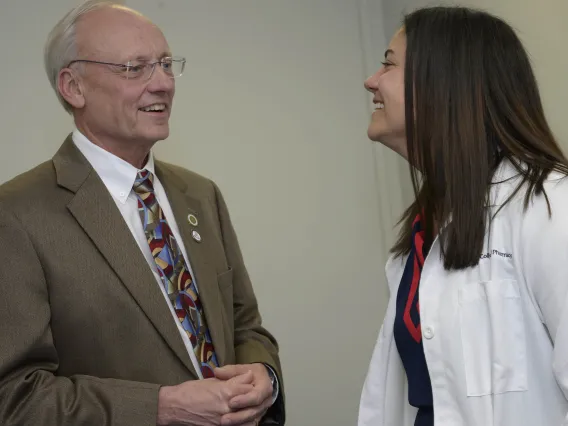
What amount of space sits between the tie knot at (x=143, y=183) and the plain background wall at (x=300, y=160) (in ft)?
3.98

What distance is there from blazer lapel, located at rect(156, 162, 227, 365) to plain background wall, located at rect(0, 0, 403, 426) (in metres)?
1.12

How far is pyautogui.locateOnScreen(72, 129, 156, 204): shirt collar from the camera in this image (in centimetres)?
214

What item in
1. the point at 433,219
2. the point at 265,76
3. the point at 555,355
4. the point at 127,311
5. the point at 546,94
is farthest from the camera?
the point at 265,76

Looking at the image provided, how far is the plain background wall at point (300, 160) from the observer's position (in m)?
3.54

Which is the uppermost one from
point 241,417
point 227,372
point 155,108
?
point 155,108

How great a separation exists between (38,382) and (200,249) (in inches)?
22.6

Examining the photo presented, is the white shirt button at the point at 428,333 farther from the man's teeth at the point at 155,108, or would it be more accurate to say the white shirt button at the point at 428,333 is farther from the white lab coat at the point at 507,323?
the man's teeth at the point at 155,108

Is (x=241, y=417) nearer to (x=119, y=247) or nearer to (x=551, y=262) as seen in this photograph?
(x=119, y=247)

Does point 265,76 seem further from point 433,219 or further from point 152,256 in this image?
point 433,219

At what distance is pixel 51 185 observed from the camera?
206 cm

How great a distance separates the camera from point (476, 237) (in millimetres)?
1629

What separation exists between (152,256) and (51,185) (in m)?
0.31

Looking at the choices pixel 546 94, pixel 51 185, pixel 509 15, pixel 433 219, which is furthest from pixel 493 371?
pixel 509 15

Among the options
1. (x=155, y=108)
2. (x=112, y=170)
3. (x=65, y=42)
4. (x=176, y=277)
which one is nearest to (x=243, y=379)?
(x=176, y=277)
